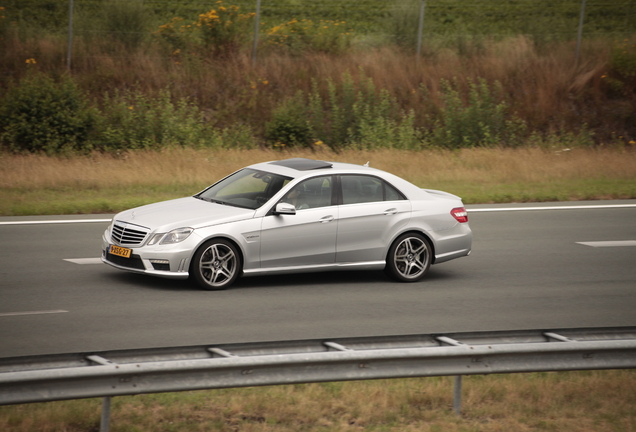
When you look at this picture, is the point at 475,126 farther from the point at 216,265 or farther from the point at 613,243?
the point at 216,265

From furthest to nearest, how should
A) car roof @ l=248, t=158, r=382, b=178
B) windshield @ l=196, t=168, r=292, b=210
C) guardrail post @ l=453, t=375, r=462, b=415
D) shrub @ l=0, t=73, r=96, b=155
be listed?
1. shrub @ l=0, t=73, r=96, b=155
2. car roof @ l=248, t=158, r=382, b=178
3. windshield @ l=196, t=168, r=292, b=210
4. guardrail post @ l=453, t=375, r=462, b=415

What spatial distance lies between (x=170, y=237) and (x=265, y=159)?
1269 cm

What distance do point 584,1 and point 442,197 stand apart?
2134 centimetres

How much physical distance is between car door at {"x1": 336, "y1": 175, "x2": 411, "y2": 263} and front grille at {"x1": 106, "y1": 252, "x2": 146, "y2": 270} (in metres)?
2.44

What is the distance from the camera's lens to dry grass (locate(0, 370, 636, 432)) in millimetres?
5934

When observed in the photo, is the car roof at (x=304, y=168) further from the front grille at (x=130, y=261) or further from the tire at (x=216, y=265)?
the front grille at (x=130, y=261)

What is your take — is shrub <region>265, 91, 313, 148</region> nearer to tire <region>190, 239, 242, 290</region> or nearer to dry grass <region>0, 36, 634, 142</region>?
dry grass <region>0, 36, 634, 142</region>

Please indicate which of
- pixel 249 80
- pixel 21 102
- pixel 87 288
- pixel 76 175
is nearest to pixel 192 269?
pixel 87 288

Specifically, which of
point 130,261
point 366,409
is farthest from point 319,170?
point 366,409

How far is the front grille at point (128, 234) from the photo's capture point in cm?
987

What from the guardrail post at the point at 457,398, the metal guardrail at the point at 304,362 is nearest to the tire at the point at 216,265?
the metal guardrail at the point at 304,362

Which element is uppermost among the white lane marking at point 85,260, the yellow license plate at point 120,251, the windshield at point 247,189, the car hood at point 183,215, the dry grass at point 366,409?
the windshield at point 247,189

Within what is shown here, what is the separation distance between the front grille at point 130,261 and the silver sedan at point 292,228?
1 cm

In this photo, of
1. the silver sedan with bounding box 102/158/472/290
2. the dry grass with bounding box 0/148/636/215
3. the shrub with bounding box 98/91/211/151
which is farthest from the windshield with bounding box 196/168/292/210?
the shrub with bounding box 98/91/211/151
